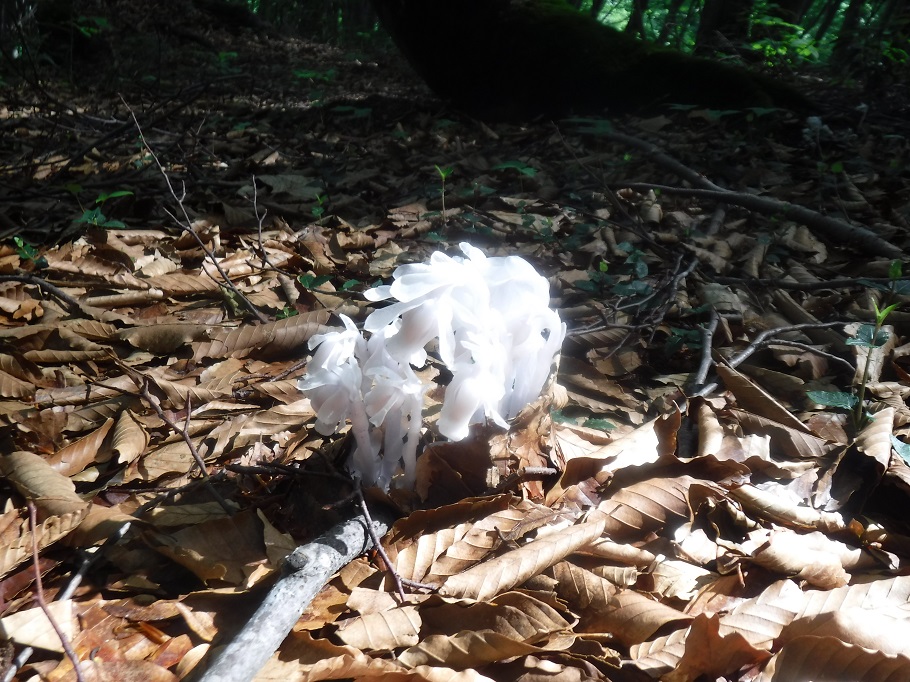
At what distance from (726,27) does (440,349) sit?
848 cm

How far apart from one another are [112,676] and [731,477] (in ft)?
4.99

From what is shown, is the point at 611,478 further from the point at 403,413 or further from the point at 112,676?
the point at 112,676

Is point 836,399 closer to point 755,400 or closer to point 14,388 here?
point 755,400

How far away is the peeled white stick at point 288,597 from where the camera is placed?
1.09 metres

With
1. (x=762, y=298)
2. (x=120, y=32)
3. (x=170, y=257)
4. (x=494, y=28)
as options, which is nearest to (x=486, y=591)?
(x=762, y=298)

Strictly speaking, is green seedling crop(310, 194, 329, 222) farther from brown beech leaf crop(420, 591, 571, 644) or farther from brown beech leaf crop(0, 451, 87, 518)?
brown beech leaf crop(420, 591, 571, 644)

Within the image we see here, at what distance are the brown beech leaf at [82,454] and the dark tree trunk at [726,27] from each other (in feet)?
24.4

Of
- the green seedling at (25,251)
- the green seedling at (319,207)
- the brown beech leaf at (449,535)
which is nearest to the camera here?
the brown beech leaf at (449,535)

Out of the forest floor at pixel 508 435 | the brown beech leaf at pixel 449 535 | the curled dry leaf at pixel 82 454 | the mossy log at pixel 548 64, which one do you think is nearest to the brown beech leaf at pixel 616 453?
the forest floor at pixel 508 435

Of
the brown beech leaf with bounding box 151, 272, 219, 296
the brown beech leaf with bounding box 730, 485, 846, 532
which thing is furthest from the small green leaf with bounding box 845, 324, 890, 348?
the brown beech leaf with bounding box 151, 272, 219, 296

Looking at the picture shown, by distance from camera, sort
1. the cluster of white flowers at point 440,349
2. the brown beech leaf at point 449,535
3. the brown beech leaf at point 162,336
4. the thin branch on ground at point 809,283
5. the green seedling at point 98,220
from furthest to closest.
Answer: the green seedling at point 98,220 → the thin branch on ground at point 809,283 → the brown beech leaf at point 162,336 → the brown beech leaf at point 449,535 → the cluster of white flowers at point 440,349

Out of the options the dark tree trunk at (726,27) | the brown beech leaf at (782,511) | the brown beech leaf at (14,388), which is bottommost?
the brown beech leaf at (14,388)

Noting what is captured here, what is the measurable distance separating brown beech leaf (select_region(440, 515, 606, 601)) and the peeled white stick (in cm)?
24

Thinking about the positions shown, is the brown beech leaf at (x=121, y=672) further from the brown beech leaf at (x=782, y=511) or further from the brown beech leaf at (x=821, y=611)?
the brown beech leaf at (x=782, y=511)
